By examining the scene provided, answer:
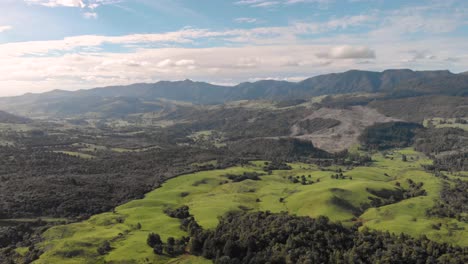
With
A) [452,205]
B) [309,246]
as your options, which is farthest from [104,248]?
[452,205]

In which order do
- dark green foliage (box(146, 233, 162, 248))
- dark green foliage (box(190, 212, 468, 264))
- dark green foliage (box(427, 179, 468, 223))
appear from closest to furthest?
dark green foliage (box(190, 212, 468, 264)) → dark green foliage (box(146, 233, 162, 248)) → dark green foliage (box(427, 179, 468, 223))

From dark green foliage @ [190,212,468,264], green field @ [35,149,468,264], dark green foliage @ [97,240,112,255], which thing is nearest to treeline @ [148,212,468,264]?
dark green foliage @ [190,212,468,264]

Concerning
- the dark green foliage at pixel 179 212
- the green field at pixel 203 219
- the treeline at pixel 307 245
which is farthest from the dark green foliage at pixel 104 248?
the dark green foliage at pixel 179 212

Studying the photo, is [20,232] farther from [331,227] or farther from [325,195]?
[325,195]

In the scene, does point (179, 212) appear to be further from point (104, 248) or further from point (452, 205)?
point (452, 205)

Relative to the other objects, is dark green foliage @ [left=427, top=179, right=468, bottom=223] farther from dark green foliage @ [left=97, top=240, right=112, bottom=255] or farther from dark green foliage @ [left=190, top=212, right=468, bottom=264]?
dark green foliage @ [left=97, top=240, right=112, bottom=255]

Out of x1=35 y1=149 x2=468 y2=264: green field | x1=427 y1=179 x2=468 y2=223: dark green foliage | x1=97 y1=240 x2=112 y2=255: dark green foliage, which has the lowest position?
x1=427 y1=179 x2=468 y2=223: dark green foliage

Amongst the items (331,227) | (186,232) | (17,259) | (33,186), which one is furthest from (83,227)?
(331,227)
